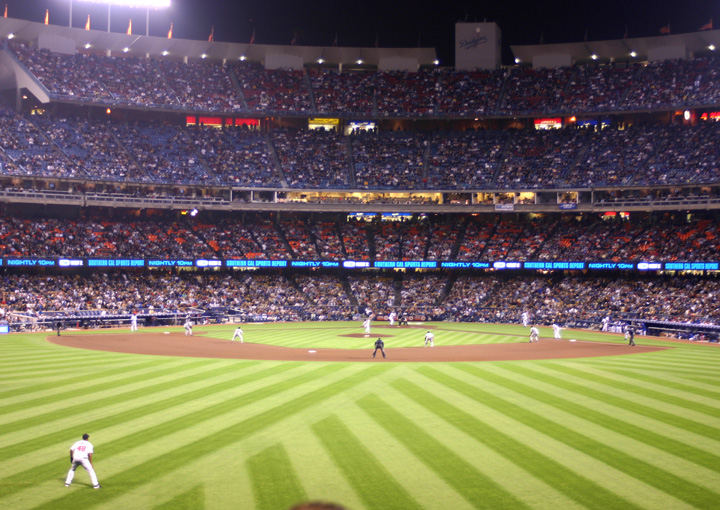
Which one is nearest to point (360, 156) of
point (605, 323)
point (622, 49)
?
point (622, 49)

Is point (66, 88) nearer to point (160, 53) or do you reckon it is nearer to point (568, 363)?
point (160, 53)

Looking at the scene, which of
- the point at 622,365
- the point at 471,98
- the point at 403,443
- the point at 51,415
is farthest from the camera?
the point at 471,98

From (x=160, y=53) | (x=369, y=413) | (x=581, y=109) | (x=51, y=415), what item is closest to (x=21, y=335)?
(x=51, y=415)

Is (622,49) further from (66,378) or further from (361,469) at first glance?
(361,469)

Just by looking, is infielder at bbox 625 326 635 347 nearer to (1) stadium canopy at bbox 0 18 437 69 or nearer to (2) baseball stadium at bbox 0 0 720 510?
(2) baseball stadium at bbox 0 0 720 510

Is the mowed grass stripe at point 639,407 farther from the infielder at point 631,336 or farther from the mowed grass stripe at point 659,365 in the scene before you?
the infielder at point 631,336

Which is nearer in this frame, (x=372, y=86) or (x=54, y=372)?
(x=54, y=372)
